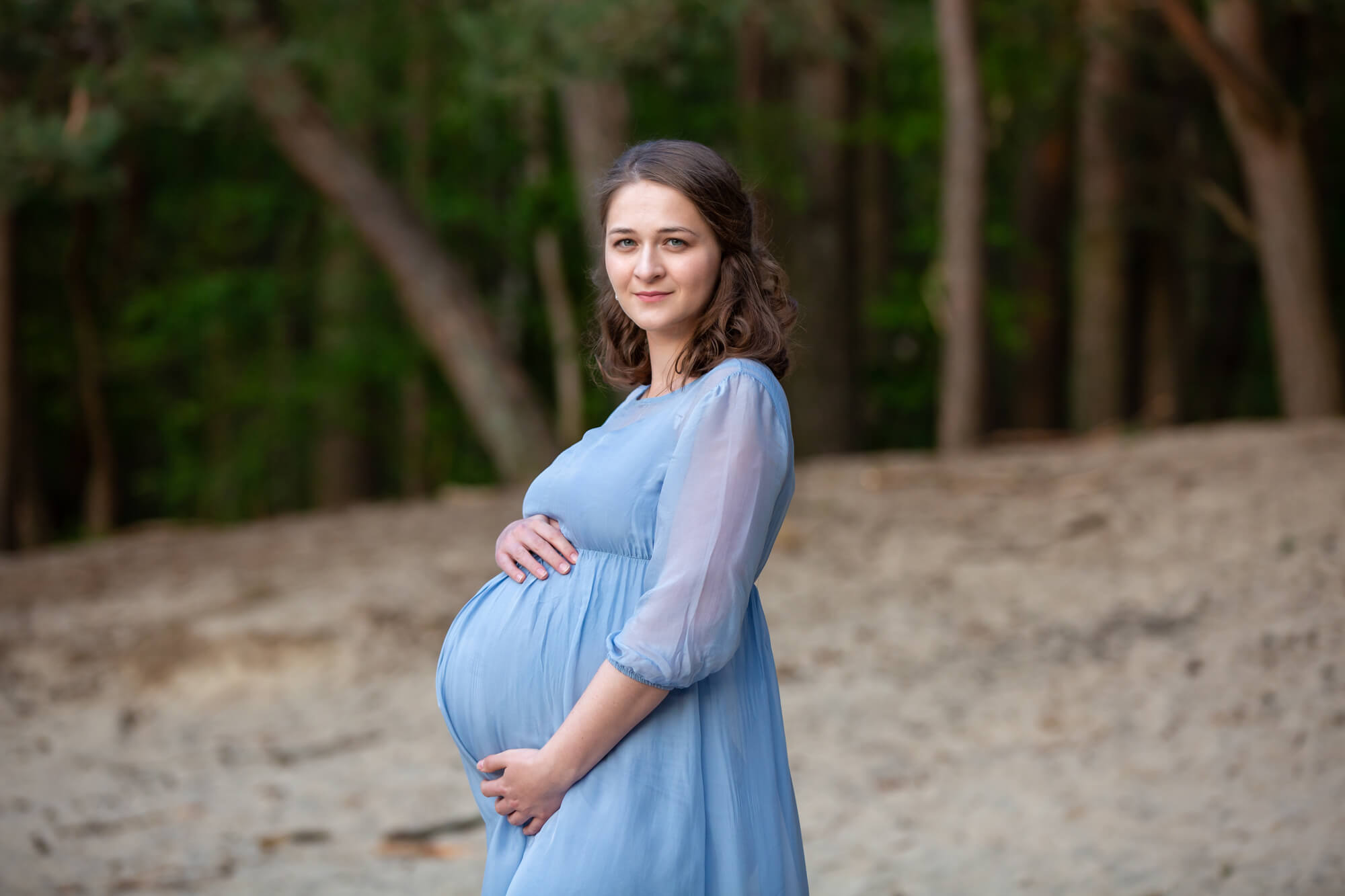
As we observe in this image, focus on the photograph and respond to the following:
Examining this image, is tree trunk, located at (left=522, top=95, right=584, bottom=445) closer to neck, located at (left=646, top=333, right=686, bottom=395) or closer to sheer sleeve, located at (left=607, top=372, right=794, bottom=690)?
neck, located at (left=646, top=333, right=686, bottom=395)

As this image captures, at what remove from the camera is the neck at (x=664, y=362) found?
1.99 meters

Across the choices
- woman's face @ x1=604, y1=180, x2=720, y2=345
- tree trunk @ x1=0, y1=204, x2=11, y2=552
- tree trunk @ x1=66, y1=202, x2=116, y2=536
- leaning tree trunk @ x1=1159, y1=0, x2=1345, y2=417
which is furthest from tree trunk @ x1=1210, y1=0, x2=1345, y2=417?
tree trunk @ x1=66, y1=202, x2=116, y2=536

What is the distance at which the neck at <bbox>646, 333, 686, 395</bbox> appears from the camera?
199cm

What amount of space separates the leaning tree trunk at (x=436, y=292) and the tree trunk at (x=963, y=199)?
3093 mm

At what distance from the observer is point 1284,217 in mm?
8289

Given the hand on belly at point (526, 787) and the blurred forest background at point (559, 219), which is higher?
the blurred forest background at point (559, 219)

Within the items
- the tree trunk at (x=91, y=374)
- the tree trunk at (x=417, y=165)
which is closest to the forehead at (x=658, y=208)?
the tree trunk at (x=417, y=165)

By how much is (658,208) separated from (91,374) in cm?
1536

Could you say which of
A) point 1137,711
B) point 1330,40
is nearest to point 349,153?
point 1137,711

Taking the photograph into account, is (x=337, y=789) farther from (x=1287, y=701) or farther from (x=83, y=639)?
(x=1287, y=701)

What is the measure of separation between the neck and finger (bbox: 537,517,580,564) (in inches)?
10.7

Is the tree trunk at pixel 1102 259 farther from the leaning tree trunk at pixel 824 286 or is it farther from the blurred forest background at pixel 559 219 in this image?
the leaning tree trunk at pixel 824 286

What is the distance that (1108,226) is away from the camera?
40.0 feet

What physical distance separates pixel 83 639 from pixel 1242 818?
19.8ft
